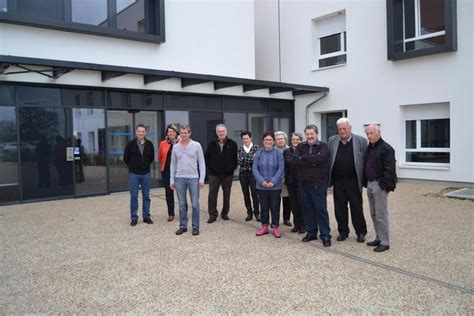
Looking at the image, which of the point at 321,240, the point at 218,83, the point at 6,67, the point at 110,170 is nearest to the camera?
the point at 321,240

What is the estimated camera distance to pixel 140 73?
992cm

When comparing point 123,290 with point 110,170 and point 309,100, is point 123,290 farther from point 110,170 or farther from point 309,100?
point 309,100

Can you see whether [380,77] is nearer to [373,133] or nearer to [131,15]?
[131,15]

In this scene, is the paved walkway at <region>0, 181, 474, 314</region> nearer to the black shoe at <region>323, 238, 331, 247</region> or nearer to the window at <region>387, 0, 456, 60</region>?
the black shoe at <region>323, 238, 331, 247</region>

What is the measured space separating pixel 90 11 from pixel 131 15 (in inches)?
48.7

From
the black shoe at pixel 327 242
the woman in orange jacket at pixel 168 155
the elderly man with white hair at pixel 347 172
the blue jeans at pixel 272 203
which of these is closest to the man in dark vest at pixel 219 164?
the woman in orange jacket at pixel 168 155

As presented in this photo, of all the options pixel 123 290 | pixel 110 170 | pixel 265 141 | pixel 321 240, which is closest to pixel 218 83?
pixel 110 170

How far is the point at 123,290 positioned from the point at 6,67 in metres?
6.91

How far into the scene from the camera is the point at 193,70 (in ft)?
40.7

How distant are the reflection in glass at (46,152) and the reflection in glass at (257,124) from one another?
6050 mm

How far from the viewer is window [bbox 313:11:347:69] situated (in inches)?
548

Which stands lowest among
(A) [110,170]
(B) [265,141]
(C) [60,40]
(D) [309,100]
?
(A) [110,170]

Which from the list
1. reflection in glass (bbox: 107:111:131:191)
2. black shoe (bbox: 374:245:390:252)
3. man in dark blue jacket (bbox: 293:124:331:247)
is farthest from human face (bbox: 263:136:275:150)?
reflection in glass (bbox: 107:111:131:191)

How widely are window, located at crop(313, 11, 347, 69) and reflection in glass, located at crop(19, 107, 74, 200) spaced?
29.5 ft
